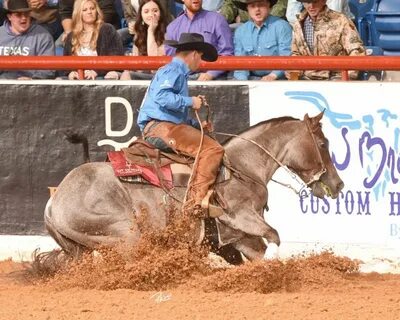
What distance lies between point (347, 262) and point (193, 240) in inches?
49.5

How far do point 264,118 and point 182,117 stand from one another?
1.18m

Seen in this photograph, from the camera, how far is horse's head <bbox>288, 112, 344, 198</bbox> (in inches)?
384

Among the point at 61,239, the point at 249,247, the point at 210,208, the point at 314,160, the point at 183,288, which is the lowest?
the point at 183,288

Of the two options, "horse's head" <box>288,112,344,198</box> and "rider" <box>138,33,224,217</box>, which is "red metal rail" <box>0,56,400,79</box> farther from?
"rider" <box>138,33,224,217</box>

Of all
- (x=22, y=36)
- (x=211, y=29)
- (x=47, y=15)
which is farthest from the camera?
(x=47, y=15)

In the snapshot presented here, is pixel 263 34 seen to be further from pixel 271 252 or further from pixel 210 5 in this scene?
pixel 271 252

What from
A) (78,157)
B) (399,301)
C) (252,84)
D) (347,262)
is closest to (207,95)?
(252,84)

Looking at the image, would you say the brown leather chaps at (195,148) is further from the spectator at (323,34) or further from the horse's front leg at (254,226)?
the spectator at (323,34)

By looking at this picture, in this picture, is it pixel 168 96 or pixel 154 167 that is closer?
pixel 168 96

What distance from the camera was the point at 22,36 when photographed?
11898 millimetres

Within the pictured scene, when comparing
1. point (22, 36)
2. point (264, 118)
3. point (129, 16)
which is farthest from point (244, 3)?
point (22, 36)

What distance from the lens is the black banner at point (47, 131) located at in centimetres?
1078

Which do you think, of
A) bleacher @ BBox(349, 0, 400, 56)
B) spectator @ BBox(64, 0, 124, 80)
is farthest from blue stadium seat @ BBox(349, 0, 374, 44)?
spectator @ BBox(64, 0, 124, 80)

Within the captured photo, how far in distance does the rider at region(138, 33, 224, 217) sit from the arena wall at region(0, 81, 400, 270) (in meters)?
1.11
